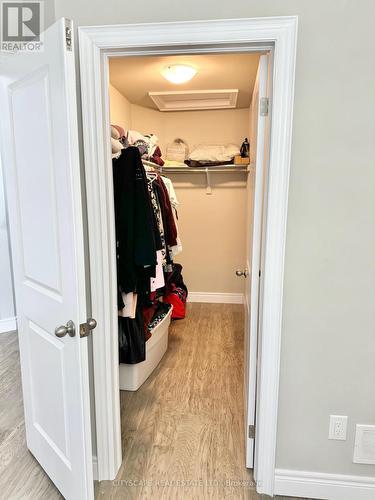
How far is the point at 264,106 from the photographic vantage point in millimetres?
1476

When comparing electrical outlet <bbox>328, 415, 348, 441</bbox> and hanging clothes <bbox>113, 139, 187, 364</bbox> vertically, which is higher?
hanging clothes <bbox>113, 139, 187, 364</bbox>

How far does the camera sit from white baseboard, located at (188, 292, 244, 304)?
14.3ft

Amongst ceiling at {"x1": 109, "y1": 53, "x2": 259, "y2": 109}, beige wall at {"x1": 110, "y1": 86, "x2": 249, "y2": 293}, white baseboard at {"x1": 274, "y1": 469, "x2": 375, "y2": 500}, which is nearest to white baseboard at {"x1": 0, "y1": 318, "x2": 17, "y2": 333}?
beige wall at {"x1": 110, "y1": 86, "x2": 249, "y2": 293}

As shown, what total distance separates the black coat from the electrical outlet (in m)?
1.19

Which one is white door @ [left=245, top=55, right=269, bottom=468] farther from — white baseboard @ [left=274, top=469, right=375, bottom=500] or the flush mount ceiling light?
the flush mount ceiling light

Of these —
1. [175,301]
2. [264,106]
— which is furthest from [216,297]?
[264,106]

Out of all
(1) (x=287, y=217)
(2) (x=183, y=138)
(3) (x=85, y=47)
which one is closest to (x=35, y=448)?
(1) (x=287, y=217)

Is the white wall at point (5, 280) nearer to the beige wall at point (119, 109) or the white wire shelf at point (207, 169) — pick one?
the beige wall at point (119, 109)

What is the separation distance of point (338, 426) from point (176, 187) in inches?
128

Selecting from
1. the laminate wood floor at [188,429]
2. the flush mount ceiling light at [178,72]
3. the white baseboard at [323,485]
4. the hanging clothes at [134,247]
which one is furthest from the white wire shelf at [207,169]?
the white baseboard at [323,485]

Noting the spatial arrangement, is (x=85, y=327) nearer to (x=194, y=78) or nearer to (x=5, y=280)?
(x=194, y=78)

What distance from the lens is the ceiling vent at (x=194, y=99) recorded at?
3.38 metres

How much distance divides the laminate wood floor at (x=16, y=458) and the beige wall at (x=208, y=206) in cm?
244

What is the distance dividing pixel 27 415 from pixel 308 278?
63.7 inches
